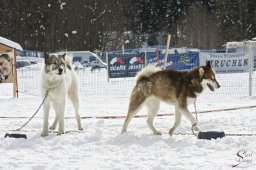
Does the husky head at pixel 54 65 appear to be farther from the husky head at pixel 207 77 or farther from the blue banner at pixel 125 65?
the blue banner at pixel 125 65

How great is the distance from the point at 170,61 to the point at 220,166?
53.0 feet

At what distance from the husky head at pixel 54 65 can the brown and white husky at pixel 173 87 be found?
1180 mm

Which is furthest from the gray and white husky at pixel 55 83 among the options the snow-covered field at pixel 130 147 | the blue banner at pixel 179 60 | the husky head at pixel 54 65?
the blue banner at pixel 179 60

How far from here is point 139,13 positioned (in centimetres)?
6369

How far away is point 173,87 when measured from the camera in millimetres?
6641

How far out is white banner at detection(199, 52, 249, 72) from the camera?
21.3 m

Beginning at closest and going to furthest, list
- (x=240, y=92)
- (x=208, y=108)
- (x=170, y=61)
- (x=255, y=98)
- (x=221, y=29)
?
(x=208, y=108), (x=255, y=98), (x=240, y=92), (x=170, y=61), (x=221, y=29)

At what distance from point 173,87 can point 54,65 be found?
1.85 m

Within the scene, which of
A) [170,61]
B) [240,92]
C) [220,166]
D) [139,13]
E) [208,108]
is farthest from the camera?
[139,13]

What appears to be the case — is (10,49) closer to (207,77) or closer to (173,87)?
(173,87)

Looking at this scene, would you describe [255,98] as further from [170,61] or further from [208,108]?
[170,61]

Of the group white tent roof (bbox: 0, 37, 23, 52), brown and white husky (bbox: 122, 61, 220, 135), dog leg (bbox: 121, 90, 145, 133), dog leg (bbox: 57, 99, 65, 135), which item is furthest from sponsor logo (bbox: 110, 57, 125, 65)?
dog leg (bbox: 121, 90, 145, 133)

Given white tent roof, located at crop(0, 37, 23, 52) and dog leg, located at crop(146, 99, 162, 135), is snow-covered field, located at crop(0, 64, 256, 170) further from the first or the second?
white tent roof, located at crop(0, 37, 23, 52)

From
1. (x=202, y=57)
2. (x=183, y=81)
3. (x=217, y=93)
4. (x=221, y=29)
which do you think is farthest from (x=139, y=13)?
(x=183, y=81)
